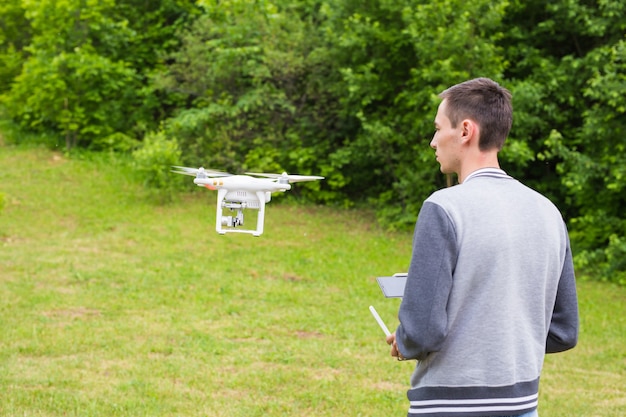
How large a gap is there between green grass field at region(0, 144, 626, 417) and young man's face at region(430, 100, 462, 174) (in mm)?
3742

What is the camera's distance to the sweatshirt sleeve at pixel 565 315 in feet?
8.65

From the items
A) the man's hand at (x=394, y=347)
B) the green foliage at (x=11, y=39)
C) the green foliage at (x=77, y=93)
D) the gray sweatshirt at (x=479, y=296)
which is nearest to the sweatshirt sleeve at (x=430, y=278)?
the gray sweatshirt at (x=479, y=296)

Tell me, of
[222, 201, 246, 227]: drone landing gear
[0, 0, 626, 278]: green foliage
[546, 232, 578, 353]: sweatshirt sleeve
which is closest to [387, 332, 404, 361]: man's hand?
[546, 232, 578, 353]: sweatshirt sleeve

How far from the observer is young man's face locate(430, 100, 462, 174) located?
8.15 feet

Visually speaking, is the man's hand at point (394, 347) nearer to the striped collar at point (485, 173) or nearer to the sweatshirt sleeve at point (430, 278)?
the sweatshirt sleeve at point (430, 278)

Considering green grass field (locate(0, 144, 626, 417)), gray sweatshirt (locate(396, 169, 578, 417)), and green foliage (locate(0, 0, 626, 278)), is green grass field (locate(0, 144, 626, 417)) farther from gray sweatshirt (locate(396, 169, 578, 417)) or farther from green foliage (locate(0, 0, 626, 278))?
gray sweatshirt (locate(396, 169, 578, 417))

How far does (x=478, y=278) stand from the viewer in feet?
7.78

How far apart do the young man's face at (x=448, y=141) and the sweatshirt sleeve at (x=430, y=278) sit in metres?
0.25

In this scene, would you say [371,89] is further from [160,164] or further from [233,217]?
[233,217]

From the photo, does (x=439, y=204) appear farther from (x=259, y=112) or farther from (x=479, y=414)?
(x=259, y=112)

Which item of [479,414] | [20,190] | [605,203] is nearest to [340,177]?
[605,203]

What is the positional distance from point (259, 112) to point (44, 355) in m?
7.63

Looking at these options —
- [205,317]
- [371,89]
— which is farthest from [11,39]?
[205,317]

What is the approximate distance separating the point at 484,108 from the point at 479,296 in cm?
55
